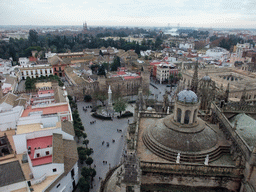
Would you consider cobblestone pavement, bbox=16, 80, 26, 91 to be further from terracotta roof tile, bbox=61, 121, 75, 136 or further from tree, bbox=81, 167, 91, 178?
tree, bbox=81, 167, 91, 178

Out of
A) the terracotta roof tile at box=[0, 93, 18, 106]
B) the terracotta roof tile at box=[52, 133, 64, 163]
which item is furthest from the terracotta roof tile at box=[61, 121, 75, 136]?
the terracotta roof tile at box=[0, 93, 18, 106]

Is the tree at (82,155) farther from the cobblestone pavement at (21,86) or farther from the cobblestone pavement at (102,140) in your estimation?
the cobblestone pavement at (21,86)

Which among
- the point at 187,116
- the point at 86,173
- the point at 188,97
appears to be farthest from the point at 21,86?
the point at 188,97

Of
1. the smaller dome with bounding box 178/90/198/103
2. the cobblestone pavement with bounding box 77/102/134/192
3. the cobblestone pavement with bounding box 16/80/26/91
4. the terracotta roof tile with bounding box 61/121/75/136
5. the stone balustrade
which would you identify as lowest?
the cobblestone pavement with bounding box 77/102/134/192

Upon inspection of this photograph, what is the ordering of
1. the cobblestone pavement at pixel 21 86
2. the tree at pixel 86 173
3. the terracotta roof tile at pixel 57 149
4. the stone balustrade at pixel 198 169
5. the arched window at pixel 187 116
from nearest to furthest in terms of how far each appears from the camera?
1. the stone balustrade at pixel 198 169
2. the arched window at pixel 187 116
3. the terracotta roof tile at pixel 57 149
4. the tree at pixel 86 173
5. the cobblestone pavement at pixel 21 86

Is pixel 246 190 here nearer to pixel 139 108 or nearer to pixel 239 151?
pixel 239 151

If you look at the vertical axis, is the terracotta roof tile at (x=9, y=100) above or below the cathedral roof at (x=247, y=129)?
below

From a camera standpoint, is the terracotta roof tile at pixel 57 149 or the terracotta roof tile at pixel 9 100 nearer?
the terracotta roof tile at pixel 57 149

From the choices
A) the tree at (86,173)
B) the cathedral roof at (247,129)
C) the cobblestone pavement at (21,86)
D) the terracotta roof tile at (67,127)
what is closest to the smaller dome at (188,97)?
the cathedral roof at (247,129)
